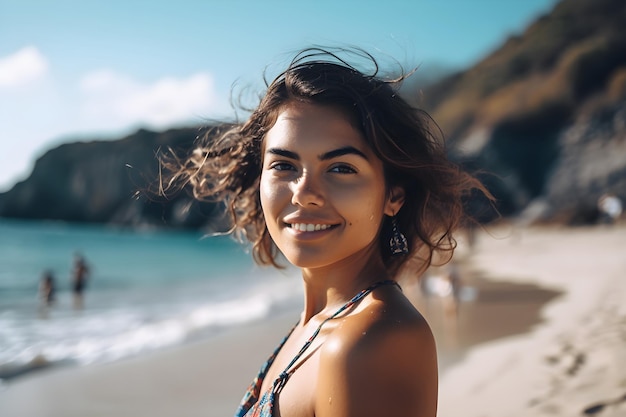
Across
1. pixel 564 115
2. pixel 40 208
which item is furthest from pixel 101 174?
pixel 564 115

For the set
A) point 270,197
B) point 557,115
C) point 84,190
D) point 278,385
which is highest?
point 270,197

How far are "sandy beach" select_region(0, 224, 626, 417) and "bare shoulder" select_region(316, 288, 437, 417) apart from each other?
142 cm

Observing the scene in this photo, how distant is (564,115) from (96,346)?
145 ft

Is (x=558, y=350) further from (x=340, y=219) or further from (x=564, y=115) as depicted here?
(x=564, y=115)

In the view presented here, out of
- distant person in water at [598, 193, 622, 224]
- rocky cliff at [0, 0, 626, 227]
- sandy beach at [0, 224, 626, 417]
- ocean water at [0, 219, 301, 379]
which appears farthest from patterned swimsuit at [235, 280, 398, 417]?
rocky cliff at [0, 0, 626, 227]

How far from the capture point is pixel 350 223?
1822mm

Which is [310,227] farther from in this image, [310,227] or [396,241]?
[396,241]

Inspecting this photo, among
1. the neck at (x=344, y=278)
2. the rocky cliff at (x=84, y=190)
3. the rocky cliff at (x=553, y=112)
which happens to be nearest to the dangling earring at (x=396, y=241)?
the neck at (x=344, y=278)

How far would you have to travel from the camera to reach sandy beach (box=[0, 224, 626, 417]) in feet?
15.5

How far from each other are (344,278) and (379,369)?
0.59 meters

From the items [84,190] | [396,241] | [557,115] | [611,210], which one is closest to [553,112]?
[557,115]

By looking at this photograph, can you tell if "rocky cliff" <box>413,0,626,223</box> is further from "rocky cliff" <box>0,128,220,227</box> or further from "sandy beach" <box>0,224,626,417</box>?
"rocky cliff" <box>0,128,220,227</box>

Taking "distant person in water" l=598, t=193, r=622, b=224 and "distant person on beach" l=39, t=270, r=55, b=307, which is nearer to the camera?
"distant person on beach" l=39, t=270, r=55, b=307

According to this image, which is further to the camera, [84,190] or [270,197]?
[84,190]
